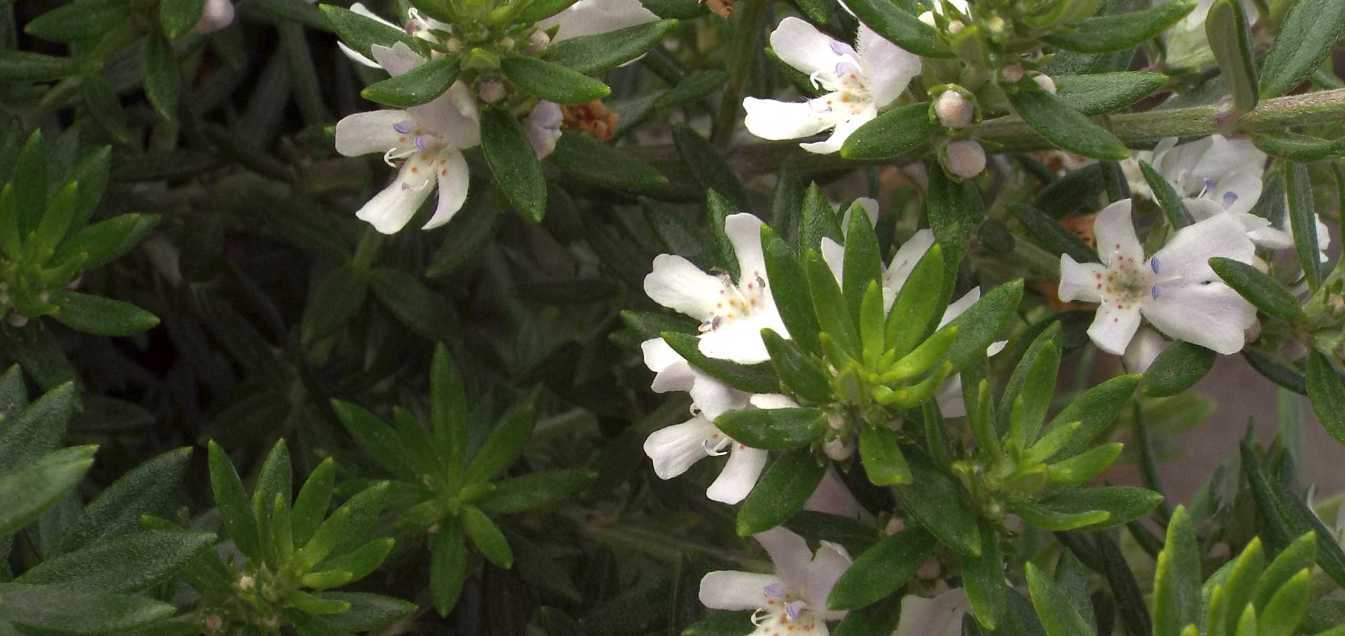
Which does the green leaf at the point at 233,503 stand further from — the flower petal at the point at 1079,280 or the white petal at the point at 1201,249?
the white petal at the point at 1201,249

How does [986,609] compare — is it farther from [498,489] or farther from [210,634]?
[210,634]

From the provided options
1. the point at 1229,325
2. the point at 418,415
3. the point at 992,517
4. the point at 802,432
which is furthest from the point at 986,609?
the point at 418,415

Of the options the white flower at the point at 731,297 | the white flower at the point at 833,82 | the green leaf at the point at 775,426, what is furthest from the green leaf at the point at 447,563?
the white flower at the point at 833,82

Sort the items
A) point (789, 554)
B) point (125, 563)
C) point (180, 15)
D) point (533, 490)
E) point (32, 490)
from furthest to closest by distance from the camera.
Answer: point (533, 490) → point (180, 15) → point (789, 554) → point (125, 563) → point (32, 490)

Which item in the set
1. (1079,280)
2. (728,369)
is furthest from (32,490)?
(1079,280)

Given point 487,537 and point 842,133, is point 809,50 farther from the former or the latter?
point 487,537
